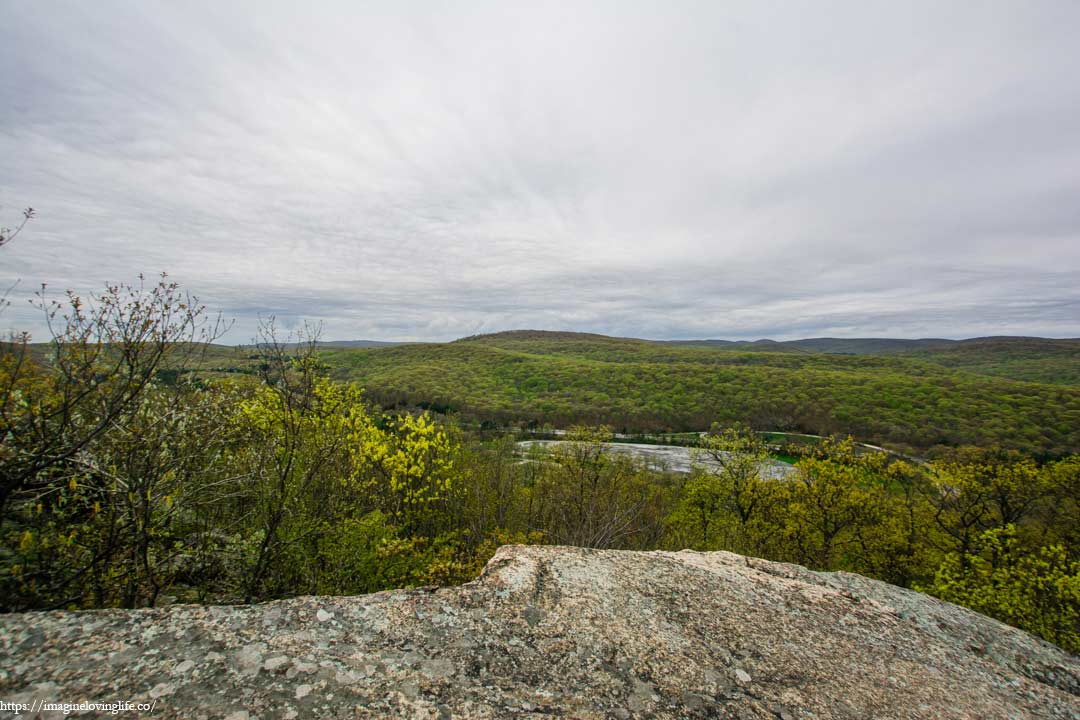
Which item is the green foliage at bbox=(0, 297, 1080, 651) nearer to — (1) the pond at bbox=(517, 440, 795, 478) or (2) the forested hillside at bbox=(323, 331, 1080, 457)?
(1) the pond at bbox=(517, 440, 795, 478)

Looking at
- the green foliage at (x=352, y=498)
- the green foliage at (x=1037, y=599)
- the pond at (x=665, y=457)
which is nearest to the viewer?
the green foliage at (x=352, y=498)

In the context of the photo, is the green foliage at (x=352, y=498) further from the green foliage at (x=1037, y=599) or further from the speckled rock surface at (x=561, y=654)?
the speckled rock surface at (x=561, y=654)

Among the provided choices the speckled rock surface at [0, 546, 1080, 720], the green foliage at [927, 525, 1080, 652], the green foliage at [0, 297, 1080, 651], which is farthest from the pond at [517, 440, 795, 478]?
the speckled rock surface at [0, 546, 1080, 720]

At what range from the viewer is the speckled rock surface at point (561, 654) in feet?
8.48

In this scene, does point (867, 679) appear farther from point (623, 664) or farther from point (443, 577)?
point (443, 577)

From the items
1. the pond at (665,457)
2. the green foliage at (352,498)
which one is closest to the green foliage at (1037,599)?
the green foliage at (352,498)

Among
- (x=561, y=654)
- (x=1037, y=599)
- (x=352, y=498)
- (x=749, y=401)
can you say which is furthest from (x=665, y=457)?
(x=561, y=654)

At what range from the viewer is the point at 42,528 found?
5.30 meters

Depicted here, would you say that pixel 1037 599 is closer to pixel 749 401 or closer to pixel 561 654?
pixel 561 654

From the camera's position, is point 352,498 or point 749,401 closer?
point 352,498

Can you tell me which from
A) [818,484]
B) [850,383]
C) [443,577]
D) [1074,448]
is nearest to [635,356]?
[850,383]

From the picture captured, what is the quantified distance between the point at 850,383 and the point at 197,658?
402ft

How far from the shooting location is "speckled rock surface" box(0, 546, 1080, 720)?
2.58 m

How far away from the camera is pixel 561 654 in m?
3.38
